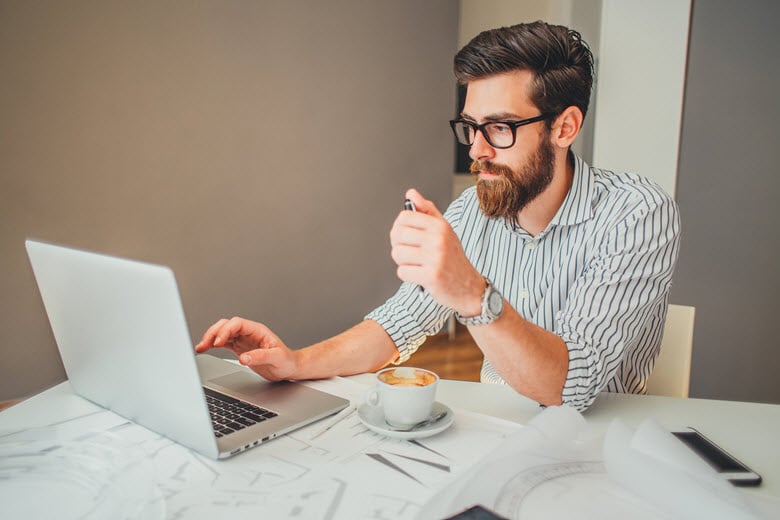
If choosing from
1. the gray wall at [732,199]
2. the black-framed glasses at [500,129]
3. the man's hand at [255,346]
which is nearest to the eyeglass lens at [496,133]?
the black-framed glasses at [500,129]

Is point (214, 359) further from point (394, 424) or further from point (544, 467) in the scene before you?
point (544, 467)

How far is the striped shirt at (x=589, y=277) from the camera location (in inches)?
42.6

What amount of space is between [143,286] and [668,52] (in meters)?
2.42

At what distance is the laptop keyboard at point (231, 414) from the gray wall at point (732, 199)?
84.3 inches

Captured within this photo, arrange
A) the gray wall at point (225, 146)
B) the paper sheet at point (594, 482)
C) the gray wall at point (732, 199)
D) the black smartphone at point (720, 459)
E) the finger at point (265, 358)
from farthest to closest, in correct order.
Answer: the gray wall at point (225, 146)
the gray wall at point (732, 199)
the finger at point (265, 358)
the black smartphone at point (720, 459)
the paper sheet at point (594, 482)

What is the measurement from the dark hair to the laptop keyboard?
839 mm

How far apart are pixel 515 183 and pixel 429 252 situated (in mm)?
555

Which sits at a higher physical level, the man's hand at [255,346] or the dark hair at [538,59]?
the dark hair at [538,59]

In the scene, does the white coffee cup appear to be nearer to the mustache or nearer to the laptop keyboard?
the laptop keyboard

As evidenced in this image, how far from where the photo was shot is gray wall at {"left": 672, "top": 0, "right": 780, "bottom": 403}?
228 centimetres

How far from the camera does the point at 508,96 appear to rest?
123 centimetres

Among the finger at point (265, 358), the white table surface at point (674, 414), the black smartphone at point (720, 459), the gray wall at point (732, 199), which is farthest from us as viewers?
the gray wall at point (732, 199)

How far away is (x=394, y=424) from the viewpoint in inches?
32.2

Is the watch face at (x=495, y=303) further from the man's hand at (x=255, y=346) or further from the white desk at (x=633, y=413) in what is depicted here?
the man's hand at (x=255, y=346)
